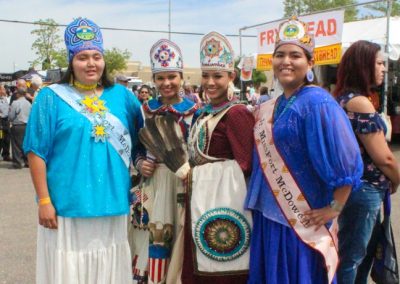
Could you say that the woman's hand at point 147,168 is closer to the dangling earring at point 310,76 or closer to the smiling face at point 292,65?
the smiling face at point 292,65

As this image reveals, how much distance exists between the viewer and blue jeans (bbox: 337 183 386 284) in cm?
281

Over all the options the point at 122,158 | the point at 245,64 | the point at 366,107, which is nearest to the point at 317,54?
the point at 245,64

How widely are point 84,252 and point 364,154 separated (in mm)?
1679

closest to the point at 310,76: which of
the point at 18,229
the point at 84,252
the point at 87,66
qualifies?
the point at 87,66

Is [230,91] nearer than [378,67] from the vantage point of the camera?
Yes

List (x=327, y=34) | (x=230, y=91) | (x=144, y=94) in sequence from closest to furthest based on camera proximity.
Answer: (x=230, y=91), (x=327, y=34), (x=144, y=94)

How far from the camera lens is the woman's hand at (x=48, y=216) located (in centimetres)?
248

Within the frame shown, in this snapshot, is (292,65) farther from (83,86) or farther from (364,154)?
(83,86)

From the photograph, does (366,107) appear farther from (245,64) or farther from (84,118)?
(245,64)

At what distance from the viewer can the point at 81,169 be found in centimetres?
249

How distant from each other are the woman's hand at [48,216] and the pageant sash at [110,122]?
458 millimetres

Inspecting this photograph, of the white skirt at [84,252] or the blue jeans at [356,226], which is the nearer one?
the white skirt at [84,252]

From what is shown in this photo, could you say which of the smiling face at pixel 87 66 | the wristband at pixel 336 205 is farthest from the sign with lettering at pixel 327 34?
the wristband at pixel 336 205

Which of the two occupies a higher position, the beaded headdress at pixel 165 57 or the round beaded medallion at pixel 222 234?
the beaded headdress at pixel 165 57
